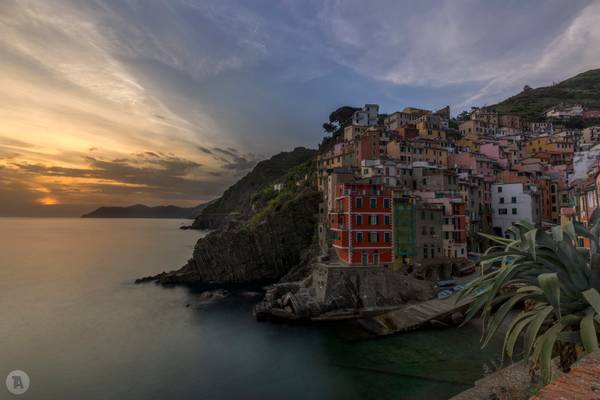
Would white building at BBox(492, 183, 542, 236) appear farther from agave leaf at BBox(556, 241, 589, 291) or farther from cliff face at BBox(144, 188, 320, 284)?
agave leaf at BBox(556, 241, 589, 291)

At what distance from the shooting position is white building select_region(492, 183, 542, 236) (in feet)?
184

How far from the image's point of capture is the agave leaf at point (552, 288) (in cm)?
588

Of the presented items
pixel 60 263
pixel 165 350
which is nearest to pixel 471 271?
pixel 165 350

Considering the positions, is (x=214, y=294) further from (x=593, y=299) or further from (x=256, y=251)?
(x=593, y=299)

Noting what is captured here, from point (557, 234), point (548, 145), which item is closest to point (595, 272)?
point (557, 234)

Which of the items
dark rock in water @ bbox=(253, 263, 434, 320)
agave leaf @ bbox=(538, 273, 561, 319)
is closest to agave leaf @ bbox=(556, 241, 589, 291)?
agave leaf @ bbox=(538, 273, 561, 319)

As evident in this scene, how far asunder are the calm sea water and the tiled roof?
64.8 ft

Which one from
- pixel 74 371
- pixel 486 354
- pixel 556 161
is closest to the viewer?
pixel 486 354

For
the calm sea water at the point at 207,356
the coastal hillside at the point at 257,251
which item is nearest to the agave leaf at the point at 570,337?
the calm sea water at the point at 207,356

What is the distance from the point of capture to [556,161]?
76375 mm

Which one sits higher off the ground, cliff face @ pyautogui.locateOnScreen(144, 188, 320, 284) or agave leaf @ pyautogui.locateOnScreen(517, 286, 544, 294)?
agave leaf @ pyautogui.locateOnScreen(517, 286, 544, 294)

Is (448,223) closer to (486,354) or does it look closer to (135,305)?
(486,354)

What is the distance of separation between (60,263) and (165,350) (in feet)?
244

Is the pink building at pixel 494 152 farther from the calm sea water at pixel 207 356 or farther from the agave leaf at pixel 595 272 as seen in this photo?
the agave leaf at pixel 595 272
